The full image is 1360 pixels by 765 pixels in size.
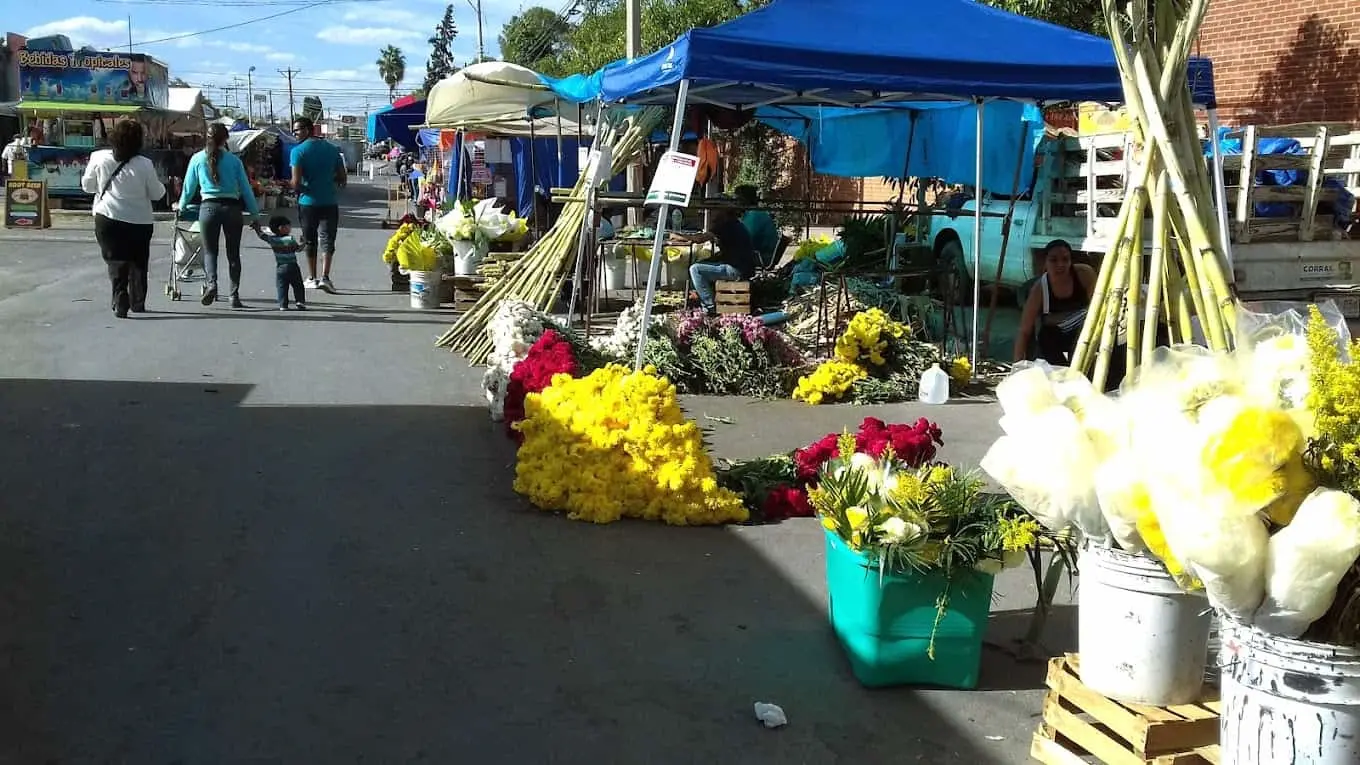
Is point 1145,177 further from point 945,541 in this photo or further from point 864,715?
point 864,715

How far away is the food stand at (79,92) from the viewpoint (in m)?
33.4

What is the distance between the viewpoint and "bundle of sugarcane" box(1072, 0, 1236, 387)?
371cm

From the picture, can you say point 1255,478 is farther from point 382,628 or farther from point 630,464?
point 630,464

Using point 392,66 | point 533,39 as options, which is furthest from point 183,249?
point 392,66

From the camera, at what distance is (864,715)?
3.92 metres

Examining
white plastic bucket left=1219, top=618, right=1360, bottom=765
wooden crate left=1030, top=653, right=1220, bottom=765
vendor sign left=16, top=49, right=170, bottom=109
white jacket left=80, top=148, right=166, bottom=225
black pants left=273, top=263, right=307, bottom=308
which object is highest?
vendor sign left=16, top=49, right=170, bottom=109

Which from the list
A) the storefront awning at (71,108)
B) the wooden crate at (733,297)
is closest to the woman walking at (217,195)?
the wooden crate at (733,297)

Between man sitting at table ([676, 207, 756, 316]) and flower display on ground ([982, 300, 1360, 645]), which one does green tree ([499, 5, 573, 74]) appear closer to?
man sitting at table ([676, 207, 756, 316])

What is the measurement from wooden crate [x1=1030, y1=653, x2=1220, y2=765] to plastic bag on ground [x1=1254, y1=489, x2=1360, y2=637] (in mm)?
667

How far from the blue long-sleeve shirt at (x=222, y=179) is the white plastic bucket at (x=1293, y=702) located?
11.5 m

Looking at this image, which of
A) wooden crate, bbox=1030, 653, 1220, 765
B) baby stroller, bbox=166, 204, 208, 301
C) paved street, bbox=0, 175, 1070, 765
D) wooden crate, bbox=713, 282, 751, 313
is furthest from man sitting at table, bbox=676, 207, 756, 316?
wooden crate, bbox=1030, 653, 1220, 765

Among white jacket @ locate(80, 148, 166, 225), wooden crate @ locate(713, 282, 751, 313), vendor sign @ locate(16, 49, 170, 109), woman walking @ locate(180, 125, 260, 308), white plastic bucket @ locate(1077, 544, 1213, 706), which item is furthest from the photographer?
vendor sign @ locate(16, 49, 170, 109)

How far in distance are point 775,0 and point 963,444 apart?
3783 millimetres

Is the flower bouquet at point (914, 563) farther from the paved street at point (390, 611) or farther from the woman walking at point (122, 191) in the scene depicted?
the woman walking at point (122, 191)
